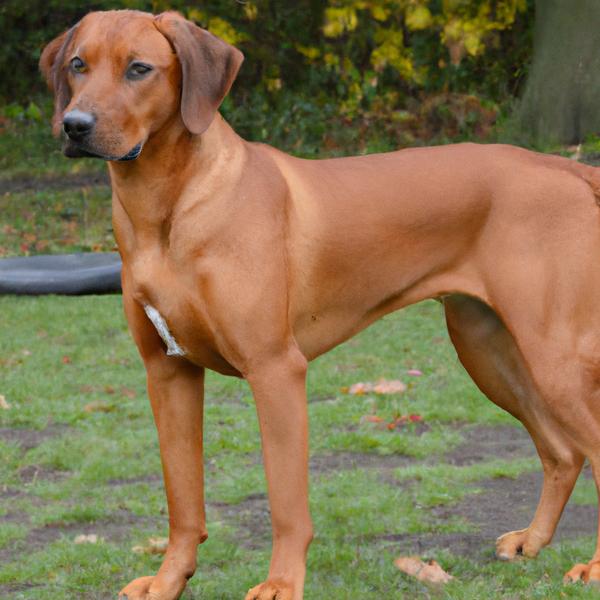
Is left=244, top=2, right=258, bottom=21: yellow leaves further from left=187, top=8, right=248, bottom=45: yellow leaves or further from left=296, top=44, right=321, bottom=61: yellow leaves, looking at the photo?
left=296, top=44, right=321, bottom=61: yellow leaves

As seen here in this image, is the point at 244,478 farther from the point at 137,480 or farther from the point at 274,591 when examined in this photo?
the point at 274,591

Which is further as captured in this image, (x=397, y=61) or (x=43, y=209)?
(x=397, y=61)

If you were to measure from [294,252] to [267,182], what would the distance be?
0.25m

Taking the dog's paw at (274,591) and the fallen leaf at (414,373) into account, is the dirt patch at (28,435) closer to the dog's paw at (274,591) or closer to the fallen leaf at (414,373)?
the fallen leaf at (414,373)

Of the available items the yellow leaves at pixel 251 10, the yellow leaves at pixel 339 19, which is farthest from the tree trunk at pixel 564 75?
the yellow leaves at pixel 251 10

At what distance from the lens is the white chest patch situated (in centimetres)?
389

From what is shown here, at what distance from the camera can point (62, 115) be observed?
3.78m

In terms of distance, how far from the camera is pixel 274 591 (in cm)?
387

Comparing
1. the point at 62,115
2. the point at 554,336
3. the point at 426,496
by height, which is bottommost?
the point at 426,496

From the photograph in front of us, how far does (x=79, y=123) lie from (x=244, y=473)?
2908 mm

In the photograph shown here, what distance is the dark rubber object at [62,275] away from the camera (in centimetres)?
812

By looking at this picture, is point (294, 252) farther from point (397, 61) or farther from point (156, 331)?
point (397, 61)

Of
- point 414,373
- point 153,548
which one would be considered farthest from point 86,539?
point 414,373

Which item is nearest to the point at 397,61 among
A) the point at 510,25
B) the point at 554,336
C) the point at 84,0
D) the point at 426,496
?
the point at 510,25
